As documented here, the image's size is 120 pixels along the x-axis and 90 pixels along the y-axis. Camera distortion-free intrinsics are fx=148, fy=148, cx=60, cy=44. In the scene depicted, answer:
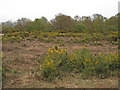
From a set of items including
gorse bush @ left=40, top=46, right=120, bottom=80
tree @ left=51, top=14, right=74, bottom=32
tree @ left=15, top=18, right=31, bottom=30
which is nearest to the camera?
gorse bush @ left=40, top=46, right=120, bottom=80

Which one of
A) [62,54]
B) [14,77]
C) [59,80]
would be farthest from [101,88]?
[14,77]

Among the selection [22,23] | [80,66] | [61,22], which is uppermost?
[61,22]

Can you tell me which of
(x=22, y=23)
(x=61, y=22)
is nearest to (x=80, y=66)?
(x=61, y=22)

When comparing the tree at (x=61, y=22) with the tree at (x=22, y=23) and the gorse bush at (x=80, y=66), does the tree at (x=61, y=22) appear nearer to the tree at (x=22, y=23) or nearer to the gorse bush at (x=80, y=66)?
the tree at (x=22, y=23)

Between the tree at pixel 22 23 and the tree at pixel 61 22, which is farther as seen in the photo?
the tree at pixel 22 23

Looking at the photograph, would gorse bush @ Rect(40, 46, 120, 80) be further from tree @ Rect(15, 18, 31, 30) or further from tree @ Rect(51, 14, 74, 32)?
tree @ Rect(15, 18, 31, 30)

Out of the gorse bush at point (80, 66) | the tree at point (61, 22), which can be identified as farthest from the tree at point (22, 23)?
the gorse bush at point (80, 66)

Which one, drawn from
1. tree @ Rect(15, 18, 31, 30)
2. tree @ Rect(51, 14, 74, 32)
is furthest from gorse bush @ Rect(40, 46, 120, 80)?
tree @ Rect(15, 18, 31, 30)

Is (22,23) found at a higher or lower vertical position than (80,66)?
higher

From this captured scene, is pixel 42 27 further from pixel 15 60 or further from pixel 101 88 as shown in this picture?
pixel 101 88

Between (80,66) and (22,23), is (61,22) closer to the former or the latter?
(22,23)

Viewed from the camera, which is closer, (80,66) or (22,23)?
(80,66)

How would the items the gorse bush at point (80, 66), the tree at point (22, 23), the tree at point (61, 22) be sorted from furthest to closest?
the tree at point (22, 23) < the tree at point (61, 22) < the gorse bush at point (80, 66)

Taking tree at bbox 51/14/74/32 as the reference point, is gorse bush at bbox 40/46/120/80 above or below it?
below
